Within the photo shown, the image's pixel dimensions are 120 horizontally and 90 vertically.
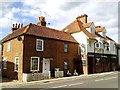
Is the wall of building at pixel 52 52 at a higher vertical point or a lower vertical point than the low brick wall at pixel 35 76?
higher

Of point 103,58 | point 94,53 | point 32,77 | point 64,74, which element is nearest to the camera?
point 32,77

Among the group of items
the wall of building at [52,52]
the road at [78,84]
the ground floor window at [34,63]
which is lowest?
the road at [78,84]

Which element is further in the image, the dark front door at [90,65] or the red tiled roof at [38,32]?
the dark front door at [90,65]

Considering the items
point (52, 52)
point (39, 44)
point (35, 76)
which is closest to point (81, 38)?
point (52, 52)

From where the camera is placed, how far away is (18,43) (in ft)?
80.0

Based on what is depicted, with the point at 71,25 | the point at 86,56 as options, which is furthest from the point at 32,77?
the point at 71,25

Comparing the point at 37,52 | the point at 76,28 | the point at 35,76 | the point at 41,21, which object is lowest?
the point at 35,76

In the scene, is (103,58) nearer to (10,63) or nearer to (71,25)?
(71,25)

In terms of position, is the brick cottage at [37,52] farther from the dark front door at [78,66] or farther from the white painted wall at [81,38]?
the white painted wall at [81,38]

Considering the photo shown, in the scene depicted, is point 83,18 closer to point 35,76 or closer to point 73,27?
point 73,27

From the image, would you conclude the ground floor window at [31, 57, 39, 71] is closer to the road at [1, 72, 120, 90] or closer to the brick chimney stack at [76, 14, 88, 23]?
the road at [1, 72, 120, 90]

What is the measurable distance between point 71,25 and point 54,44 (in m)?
10.8

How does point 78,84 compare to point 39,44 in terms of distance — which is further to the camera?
point 39,44

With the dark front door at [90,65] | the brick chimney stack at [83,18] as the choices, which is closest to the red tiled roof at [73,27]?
the brick chimney stack at [83,18]
